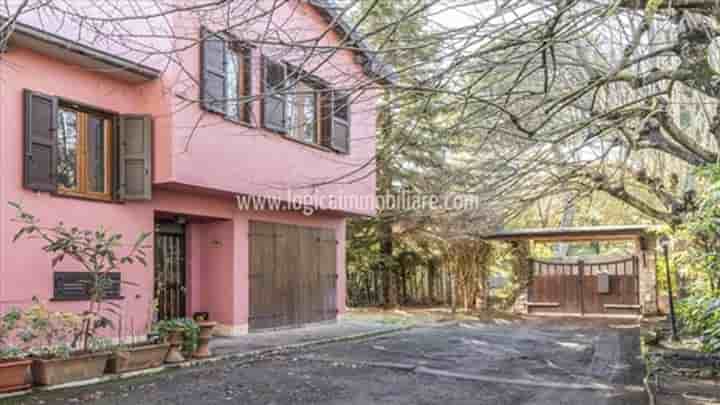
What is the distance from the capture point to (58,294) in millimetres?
8336

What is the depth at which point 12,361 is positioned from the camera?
6.53 m

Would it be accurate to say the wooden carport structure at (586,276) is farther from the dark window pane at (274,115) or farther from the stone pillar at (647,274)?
the dark window pane at (274,115)

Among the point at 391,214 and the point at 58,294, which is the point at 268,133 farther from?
the point at 391,214

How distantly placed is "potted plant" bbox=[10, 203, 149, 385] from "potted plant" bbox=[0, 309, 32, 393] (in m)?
0.15

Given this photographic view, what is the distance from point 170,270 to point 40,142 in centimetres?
384

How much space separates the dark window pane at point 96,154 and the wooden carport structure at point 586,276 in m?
11.4

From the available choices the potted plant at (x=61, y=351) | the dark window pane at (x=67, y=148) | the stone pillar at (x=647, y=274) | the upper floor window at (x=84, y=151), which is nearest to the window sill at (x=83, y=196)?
the upper floor window at (x=84, y=151)

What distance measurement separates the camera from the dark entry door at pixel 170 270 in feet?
36.2

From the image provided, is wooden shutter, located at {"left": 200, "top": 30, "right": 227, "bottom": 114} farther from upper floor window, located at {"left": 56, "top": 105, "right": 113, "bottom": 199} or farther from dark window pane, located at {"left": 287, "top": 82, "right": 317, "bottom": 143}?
dark window pane, located at {"left": 287, "top": 82, "right": 317, "bottom": 143}

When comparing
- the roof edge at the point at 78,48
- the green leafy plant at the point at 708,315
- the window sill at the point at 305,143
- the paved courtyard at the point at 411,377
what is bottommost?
the paved courtyard at the point at 411,377

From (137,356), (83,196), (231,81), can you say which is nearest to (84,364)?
(137,356)

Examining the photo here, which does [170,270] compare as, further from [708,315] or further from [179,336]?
[708,315]

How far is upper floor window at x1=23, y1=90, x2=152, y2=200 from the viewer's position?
8.12 m

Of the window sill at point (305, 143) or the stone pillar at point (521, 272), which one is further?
the stone pillar at point (521, 272)
